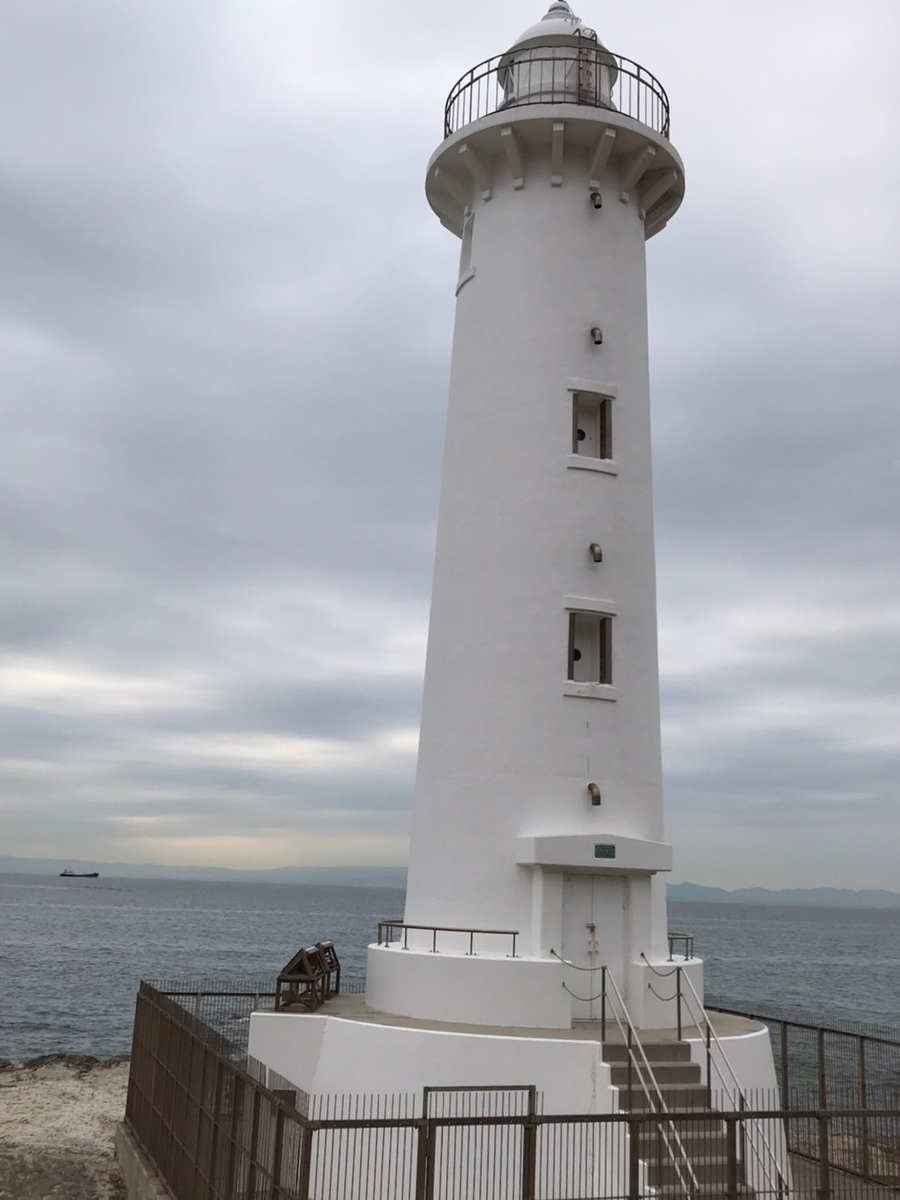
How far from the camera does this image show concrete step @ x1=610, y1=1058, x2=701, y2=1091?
15.7m

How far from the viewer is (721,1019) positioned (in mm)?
19328

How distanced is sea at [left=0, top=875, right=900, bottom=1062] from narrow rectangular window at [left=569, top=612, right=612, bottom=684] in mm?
21229

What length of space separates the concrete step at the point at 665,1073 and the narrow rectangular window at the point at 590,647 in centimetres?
618

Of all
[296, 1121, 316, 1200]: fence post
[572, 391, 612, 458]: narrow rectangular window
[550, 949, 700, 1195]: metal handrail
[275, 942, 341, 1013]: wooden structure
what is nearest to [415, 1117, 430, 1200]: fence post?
[296, 1121, 316, 1200]: fence post

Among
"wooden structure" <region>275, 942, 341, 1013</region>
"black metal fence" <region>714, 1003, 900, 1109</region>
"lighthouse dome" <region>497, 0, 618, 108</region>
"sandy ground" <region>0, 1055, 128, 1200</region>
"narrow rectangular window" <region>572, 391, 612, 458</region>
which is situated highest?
"lighthouse dome" <region>497, 0, 618, 108</region>

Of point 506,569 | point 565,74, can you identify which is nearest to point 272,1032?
point 506,569

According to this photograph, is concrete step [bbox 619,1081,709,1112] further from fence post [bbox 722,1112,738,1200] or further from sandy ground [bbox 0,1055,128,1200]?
sandy ground [bbox 0,1055,128,1200]

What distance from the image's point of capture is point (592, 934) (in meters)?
18.6

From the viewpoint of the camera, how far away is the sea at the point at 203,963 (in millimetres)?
51000

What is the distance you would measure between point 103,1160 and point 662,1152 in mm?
13064

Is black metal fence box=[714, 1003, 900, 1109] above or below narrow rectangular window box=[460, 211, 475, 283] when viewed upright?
below

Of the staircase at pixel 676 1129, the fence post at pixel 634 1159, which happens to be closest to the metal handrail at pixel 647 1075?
the staircase at pixel 676 1129

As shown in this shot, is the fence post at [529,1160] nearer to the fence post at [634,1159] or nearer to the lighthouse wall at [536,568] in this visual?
the fence post at [634,1159]

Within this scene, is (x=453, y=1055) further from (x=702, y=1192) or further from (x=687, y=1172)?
(x=702, y=1192)
